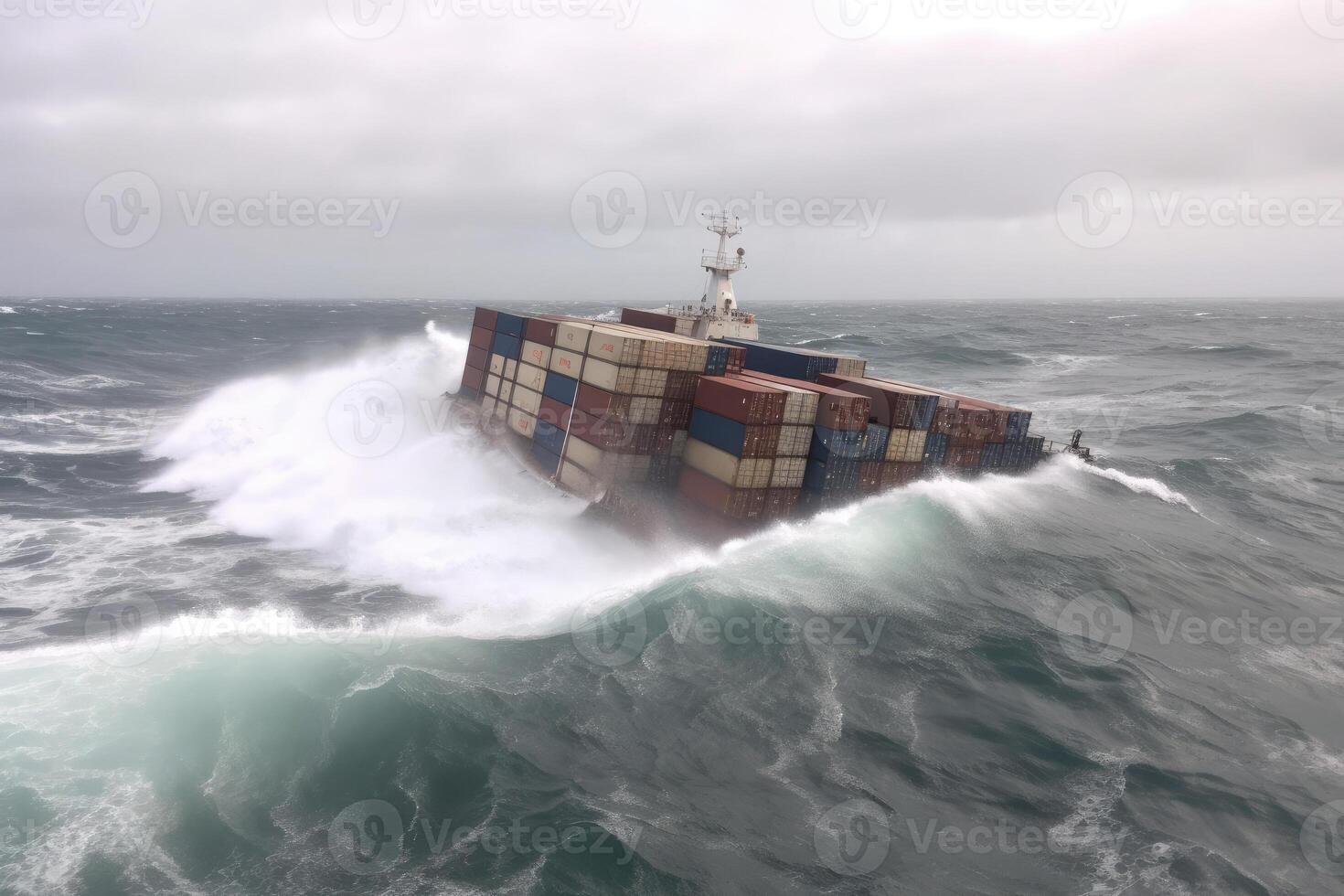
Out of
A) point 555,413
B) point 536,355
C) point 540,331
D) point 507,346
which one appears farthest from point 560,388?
point 507,346

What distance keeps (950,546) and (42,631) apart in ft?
100

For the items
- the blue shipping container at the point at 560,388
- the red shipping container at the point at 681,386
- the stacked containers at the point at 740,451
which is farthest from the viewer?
the blue shipping container at the point at 560,388

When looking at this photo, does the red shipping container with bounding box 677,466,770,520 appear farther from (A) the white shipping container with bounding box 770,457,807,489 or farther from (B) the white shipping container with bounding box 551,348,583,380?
(B) the white shipping container with bounding box 551,348,583,380

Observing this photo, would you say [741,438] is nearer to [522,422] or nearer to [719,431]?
[719,431]

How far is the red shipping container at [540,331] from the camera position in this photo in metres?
35.3

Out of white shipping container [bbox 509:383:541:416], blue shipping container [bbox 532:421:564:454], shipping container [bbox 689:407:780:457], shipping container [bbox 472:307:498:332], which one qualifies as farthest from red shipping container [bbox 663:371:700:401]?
shipping container [bbox 472:307:498:332]

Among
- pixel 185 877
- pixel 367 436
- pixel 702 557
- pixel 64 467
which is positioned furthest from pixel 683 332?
pixel 185 877

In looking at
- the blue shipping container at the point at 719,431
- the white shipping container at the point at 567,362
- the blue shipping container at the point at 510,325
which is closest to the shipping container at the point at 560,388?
the white shipping container at the point at 567,362

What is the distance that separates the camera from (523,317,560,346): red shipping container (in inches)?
1389

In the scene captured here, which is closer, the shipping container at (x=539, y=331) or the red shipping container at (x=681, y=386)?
the red shipping container at (x=681, y=386)

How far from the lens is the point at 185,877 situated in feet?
41.2

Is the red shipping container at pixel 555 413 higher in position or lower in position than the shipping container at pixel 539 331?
lower

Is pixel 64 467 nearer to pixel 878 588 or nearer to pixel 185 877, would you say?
pixel 185 877

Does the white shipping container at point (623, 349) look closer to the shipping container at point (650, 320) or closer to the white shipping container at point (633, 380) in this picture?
the white shipping container at point (633, 380)
